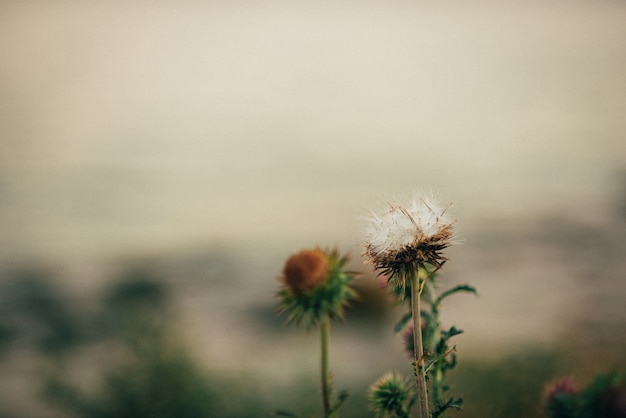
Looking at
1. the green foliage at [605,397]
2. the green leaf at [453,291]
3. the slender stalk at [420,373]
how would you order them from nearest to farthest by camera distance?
the green foliage at [605,397] < the slender stalk at [420,373] < the green leaf at [453,291]

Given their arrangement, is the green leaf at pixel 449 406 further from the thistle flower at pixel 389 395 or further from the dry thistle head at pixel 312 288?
the dry thistle head at pixel 312 288

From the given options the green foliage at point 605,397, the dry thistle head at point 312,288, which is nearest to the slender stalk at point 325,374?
the dry thistle head at point 312,288

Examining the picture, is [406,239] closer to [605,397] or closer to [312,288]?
[312,288]

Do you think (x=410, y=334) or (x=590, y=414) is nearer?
(x=590, y=414)

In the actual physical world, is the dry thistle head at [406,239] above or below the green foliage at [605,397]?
above

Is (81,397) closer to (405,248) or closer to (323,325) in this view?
(323,325)

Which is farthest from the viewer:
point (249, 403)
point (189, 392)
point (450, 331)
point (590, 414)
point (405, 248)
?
point (249, 403)

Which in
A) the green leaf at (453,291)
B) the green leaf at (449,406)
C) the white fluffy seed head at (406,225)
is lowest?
the green leaf at (449,406)

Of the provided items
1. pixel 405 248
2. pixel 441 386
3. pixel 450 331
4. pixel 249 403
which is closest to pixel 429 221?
pixel 405 248

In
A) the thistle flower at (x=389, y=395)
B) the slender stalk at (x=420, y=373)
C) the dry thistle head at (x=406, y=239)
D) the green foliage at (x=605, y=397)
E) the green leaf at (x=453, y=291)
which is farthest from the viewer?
the thistle flower at (x=389, y=395)
